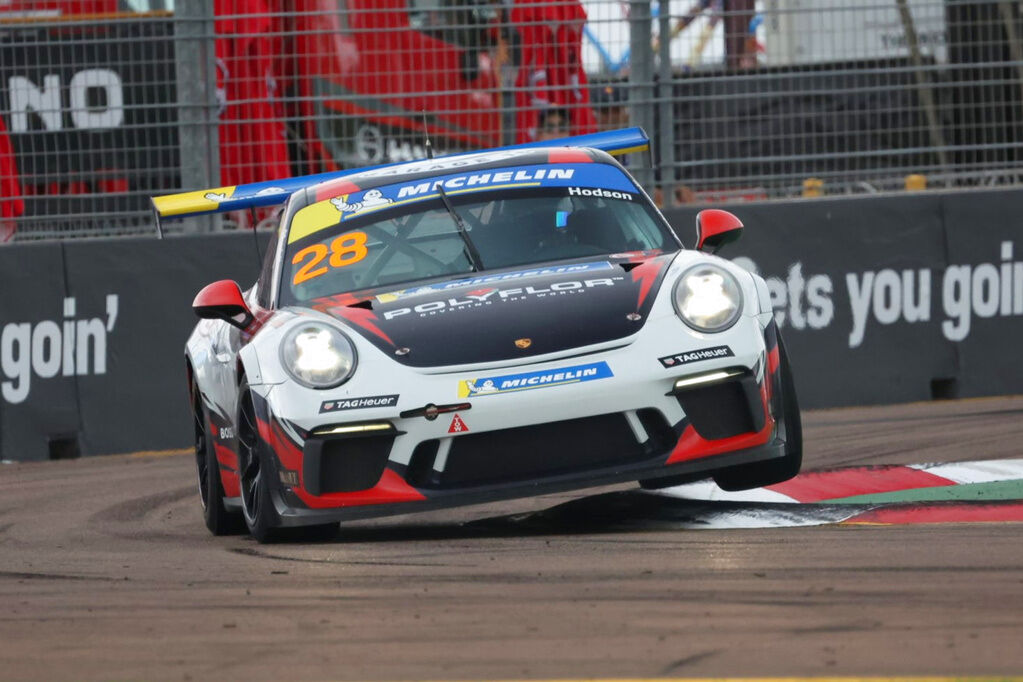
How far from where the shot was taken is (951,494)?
6.35m

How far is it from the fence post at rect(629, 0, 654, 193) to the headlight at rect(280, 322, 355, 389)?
489 cm

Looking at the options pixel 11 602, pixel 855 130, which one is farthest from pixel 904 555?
pixel 855 130

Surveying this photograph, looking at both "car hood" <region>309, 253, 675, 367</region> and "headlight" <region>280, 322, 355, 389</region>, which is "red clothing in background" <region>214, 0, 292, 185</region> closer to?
"car hood" <region>309, 253, 675, 367</region>

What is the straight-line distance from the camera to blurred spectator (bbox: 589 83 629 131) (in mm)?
10172

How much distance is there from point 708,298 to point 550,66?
4.79m

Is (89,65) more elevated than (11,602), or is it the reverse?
(89,65)

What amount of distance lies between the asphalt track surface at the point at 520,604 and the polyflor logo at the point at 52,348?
3.70 m

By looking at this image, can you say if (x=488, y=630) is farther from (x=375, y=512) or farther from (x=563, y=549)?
(x=375, y=512)

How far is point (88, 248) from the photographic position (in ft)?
32.7

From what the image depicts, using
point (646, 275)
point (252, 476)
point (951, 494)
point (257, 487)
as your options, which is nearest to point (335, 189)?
point (252, 476)

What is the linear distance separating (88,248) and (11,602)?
5475 mm

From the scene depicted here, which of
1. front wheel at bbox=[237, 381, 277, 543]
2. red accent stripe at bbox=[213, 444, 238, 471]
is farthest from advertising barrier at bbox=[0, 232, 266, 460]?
front wheel at bbox=[237, 381, 277, 543]

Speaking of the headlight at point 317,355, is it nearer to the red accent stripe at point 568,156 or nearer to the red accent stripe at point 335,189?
the red accent stripe at point 335,189

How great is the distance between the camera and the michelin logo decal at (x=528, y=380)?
5.27 metres
